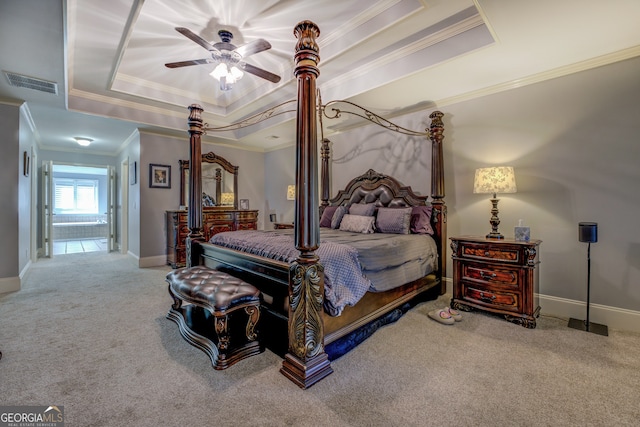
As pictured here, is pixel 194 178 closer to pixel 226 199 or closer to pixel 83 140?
pixel 226 199

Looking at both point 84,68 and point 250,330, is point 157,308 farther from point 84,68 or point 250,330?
point 84,68

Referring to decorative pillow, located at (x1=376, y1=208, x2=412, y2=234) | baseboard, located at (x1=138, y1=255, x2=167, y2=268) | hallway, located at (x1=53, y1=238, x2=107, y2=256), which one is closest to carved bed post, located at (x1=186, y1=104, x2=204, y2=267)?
decorative pillow, located at (x1=376, y1=208, x2=412, y2=234)

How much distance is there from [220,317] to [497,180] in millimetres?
2893

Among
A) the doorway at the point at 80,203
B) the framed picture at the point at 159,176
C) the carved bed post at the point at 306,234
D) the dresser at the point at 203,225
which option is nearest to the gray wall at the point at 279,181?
the dresser at the point at 203,225

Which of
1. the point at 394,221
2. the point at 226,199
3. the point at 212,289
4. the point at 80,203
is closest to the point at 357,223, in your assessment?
the point at 394,221

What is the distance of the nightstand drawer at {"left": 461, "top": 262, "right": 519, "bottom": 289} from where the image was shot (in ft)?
9.02

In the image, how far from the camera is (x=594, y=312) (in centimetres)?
272

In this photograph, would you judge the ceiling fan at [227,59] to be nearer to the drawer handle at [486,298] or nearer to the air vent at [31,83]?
the air vent at [31,83]

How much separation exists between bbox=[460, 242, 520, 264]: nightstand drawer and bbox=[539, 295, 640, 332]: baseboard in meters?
0.75

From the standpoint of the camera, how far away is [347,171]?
16.1ft

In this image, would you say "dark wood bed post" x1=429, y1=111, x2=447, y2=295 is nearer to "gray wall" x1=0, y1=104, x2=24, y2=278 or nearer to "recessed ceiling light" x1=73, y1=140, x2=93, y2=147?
"gray wall" x1=0, y1=104, x2=24, y2=278

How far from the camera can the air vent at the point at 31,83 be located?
303 centimetres

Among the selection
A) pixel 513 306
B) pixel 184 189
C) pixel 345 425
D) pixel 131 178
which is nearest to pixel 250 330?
pixel 345 425

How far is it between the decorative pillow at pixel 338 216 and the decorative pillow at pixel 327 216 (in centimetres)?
17
